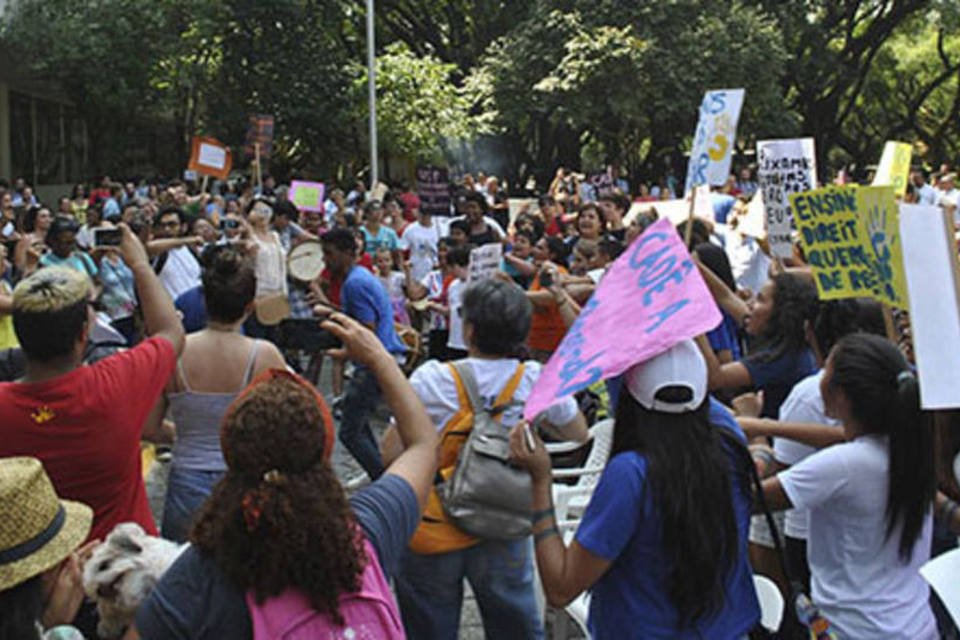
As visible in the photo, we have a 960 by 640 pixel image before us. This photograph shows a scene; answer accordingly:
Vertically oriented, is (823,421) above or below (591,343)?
below

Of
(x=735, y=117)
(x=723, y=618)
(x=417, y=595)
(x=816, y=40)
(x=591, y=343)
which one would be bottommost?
(x=417, y=595)

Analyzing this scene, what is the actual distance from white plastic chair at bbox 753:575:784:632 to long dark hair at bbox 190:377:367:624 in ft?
5.33

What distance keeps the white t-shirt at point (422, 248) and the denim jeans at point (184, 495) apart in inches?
352

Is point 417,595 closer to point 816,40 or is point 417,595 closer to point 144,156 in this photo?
point 144,156

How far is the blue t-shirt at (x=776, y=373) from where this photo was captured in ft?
16.5

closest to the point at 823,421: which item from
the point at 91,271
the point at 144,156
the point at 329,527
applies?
the point at 329,527

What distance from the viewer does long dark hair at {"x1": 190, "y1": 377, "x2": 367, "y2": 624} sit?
7.50 ft

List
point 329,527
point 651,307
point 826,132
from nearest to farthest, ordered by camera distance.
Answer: point 329,527
point 651,307
point 826,132

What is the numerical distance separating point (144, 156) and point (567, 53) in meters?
12.5

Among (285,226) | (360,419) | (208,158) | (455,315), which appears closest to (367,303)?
(360,419)

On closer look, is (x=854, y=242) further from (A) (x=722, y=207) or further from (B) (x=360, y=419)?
(A) (x=722, y=207)

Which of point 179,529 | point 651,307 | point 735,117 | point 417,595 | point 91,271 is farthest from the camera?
point 91,271

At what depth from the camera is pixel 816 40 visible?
35531 mm

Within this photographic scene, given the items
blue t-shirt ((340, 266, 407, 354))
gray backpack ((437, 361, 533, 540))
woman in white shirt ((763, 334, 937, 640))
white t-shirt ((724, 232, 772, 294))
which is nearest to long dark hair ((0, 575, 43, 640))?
gray backpack ((437, 361, 533, 540))
